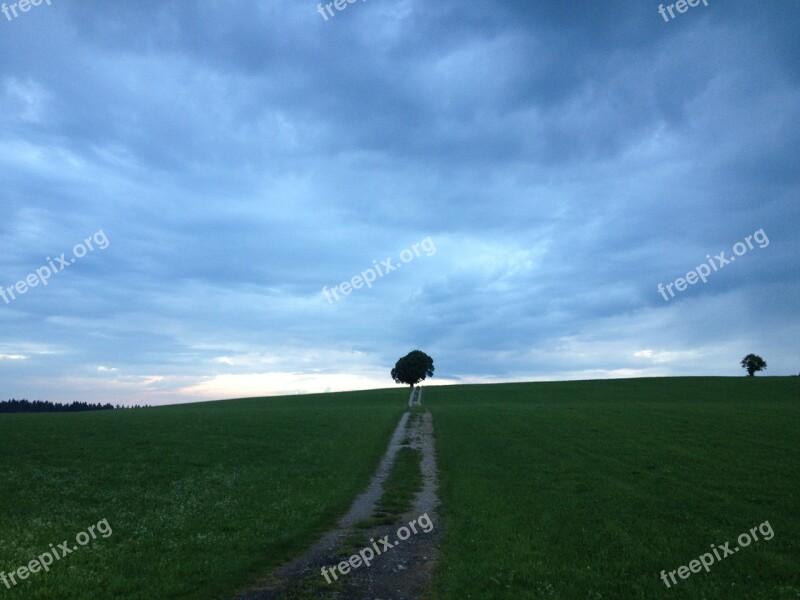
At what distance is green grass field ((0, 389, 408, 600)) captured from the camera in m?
14.2

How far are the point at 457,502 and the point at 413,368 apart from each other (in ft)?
333

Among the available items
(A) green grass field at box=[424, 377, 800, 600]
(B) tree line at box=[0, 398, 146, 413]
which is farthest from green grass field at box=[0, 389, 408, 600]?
(B) tree line at box=[0, 398, 146, 413]

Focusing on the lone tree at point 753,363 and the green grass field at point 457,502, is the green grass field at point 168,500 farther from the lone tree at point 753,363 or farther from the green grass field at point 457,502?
the lone tree at point 753,363

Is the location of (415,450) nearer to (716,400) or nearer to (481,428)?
(481,428)

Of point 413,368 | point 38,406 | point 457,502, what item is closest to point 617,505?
point 457,502

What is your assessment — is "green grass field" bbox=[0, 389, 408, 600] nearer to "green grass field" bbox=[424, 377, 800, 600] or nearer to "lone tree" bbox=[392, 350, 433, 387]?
"green grass field" bbox=[424, 377, 800, 600]

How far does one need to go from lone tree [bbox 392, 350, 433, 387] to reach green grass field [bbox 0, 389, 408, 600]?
7703 centimetres

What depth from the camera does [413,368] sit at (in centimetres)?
12462

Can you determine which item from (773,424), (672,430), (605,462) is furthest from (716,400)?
(605,462)

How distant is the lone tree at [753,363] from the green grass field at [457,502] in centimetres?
9893

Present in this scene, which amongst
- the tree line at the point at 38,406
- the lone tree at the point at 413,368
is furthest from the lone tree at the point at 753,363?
the tree line at the point at 38,406

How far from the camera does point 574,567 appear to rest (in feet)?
47.5

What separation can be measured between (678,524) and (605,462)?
546 inches

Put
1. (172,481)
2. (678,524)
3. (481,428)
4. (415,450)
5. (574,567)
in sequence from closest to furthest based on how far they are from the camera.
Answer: (574,567) → (678,524) → (172,481) → (415,450) → (481,428)
